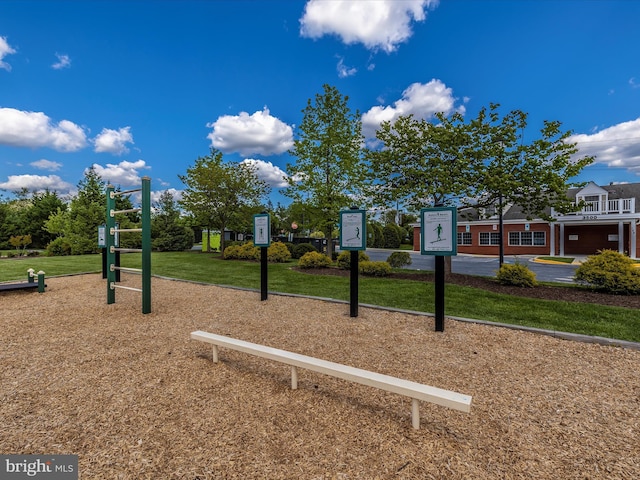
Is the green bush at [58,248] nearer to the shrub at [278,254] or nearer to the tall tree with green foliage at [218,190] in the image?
the tall tree with green foliage at [218,190]

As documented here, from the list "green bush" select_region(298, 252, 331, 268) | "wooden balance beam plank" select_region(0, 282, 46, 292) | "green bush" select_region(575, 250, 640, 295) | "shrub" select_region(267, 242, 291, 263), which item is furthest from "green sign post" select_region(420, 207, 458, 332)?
"shrub" select_region(267, 242, 291, 263)

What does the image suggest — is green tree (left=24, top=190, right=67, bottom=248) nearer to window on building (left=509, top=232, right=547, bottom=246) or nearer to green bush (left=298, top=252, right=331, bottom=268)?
green bush (left=298, top=252, right=331, bottom=268)

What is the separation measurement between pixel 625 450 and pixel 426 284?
632 centimetres

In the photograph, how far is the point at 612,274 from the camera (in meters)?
6.90

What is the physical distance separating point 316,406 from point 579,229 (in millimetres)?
26209

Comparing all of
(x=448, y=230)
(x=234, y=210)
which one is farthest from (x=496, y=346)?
(x=234, y=210)

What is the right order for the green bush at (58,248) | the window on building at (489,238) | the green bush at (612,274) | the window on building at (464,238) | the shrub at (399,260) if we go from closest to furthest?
the green bush at (612,274), the shrub at (399,260), the green bush at (58,248), the window on building at (489,238), the window on building at (464,238)

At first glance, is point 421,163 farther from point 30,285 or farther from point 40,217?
point 40,217

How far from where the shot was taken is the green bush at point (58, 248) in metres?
19.7

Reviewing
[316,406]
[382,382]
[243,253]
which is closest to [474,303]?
[382,382]

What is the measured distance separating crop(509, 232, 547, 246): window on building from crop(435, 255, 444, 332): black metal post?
22538mm

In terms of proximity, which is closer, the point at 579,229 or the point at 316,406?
the point at 316,406

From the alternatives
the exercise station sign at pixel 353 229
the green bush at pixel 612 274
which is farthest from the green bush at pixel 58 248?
the green bush at pixel 612 274

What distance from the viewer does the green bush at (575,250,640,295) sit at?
6.78 meters
